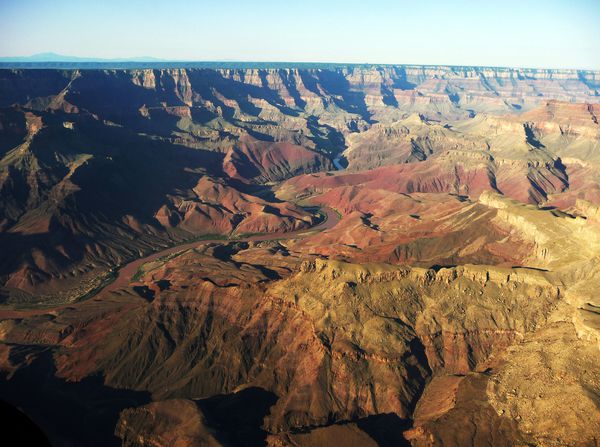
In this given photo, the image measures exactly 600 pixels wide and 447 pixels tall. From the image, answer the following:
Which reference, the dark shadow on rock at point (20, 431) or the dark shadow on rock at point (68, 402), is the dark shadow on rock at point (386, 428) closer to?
the dark shadow on rock at point (68, 402)

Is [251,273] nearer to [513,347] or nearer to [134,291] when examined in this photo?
[134,291]

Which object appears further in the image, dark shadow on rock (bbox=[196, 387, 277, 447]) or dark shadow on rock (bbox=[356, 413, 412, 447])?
dark shadow on rock (bbox=[196, 387, 277, 447])

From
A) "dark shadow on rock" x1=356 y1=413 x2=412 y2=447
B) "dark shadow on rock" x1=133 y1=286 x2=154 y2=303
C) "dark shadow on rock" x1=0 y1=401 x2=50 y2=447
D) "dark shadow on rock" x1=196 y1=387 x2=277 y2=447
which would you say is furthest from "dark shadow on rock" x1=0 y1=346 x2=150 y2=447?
"dark shadow on rock" x1=0 y1=401 x2=50 y2=447

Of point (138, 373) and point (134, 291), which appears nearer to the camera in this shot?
point (138, 373)

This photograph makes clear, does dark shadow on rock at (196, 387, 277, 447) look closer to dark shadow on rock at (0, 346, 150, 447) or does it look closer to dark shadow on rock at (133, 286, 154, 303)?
dark shadow on rock at (0, 346, 150, 447)

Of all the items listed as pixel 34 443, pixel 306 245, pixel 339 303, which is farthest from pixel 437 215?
pixel 34 443

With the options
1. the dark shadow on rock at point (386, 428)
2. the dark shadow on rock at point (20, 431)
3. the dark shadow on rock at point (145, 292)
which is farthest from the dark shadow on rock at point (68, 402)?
the dark shadow on rock at point (20, 431)

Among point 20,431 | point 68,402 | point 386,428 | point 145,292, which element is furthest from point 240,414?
point 20,431
